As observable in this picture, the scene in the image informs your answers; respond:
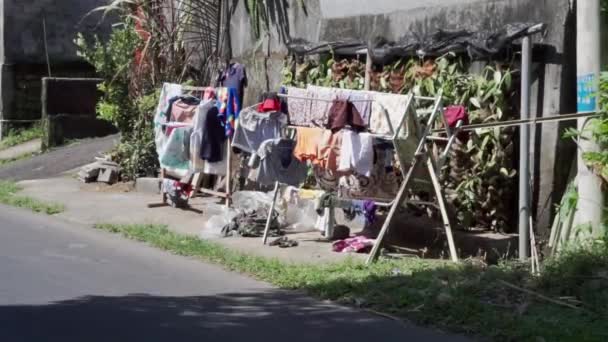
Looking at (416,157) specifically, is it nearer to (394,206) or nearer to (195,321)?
(394,206)

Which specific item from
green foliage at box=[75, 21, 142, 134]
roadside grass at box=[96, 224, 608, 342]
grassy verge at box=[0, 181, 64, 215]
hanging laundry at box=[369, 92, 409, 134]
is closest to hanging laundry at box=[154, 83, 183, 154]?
grassy verge at box=[0, 181, 64, 215]

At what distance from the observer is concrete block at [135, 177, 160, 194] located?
15.6 m

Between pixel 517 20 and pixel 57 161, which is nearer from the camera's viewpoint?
pixel 517 20

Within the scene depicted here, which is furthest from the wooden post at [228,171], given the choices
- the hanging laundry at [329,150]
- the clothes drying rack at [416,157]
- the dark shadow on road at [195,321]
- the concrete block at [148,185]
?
the dark shadow on road at [195,321]

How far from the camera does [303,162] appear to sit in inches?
449

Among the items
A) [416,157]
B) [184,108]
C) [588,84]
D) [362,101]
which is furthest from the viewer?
[184,108]

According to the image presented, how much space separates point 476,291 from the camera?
8.31m

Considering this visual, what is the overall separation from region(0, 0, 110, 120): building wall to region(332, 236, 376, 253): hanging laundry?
45.6 feet

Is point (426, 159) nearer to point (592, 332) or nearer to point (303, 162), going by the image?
point (303, 162)

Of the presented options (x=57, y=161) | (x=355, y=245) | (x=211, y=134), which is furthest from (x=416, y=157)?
(x=57, y=161)

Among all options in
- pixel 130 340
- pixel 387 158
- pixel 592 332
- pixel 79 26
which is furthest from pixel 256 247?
pixel 79 26

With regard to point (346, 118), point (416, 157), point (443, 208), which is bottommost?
point (443, 208)

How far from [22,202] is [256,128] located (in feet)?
16.8

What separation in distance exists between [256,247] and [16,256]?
2.55m
